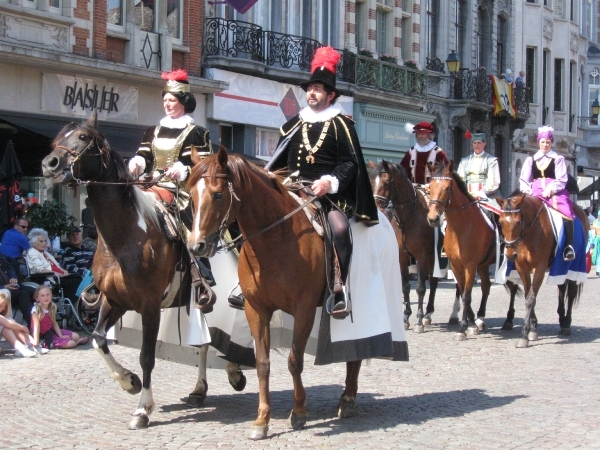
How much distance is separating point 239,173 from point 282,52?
758 inches

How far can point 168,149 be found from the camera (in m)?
8.41

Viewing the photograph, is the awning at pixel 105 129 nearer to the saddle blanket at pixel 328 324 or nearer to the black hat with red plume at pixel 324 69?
the saddle blanket at pixel 328 324

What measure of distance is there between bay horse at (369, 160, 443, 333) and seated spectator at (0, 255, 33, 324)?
183 inches

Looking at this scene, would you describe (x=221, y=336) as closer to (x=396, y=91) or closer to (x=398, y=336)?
(x=398, y=336)

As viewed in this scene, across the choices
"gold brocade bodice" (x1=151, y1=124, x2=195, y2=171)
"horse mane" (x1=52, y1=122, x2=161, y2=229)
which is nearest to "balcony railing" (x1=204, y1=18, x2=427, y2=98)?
"gold brocade bodice" (x1=151, y1=124, x2=195, y2=171)

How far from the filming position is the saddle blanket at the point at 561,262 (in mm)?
13242

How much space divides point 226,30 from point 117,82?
4036mm

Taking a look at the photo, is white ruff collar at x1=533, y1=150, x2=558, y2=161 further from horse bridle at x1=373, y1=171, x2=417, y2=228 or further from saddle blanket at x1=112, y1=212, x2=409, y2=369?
saddle blanket at x1=112, y1=212, x2=409, y2=369

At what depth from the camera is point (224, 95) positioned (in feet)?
78.7

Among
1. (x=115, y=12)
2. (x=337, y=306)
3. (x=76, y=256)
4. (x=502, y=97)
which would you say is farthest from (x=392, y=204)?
(x=502, y=97)

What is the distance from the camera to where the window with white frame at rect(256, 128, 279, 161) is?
84.4 ft

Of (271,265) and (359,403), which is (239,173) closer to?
(271,265)

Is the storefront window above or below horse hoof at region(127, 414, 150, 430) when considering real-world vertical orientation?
above

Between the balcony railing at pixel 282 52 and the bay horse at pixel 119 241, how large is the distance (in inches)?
641
